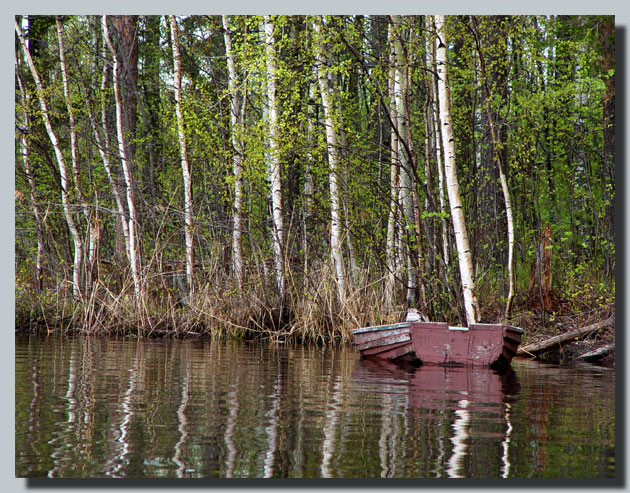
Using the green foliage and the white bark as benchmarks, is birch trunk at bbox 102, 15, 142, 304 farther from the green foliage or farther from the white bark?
the white bark

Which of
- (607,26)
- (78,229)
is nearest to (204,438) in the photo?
(607,26)

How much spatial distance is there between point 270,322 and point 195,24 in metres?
8.26

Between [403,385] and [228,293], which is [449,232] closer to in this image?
[228,293]

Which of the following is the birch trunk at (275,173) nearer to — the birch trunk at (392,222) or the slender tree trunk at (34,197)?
the birch trunk at (392,222)

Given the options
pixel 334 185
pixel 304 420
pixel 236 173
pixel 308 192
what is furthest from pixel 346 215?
pixel 304 420

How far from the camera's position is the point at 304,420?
4844 mm

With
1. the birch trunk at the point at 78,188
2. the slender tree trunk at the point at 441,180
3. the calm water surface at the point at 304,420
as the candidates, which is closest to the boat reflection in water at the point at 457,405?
the calm water surface at the point at 304,420

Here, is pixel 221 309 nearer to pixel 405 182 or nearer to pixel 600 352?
pixel 405 182

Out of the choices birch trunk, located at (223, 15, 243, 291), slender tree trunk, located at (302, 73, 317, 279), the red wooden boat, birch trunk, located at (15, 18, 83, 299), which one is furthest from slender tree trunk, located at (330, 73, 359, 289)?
birch trunk, located at (15, 18, 83, 299)

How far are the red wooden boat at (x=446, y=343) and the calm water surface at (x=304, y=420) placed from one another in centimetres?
33

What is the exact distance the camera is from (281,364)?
862 centimetres

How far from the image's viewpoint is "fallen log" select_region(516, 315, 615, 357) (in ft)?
32.6

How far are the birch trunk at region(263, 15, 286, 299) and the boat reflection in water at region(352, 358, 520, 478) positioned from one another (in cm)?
297

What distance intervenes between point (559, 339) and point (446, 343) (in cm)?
220
